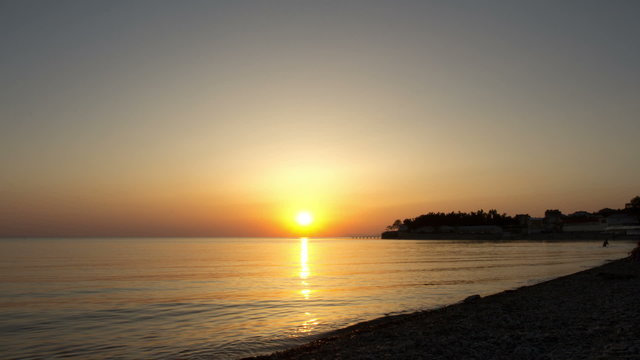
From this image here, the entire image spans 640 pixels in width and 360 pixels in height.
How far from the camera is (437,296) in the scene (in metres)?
34.1

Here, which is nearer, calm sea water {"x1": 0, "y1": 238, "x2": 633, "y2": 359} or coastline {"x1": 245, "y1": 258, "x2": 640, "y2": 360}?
coastline {"x1": 245, "y1": 258, "x2": 640, "y2": 360}

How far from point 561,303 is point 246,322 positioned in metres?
16.8

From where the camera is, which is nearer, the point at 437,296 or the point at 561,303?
the point at 561,303

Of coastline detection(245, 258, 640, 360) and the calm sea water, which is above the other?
coastline detection(245, 258, 640, 360)

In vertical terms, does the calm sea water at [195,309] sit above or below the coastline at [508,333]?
below

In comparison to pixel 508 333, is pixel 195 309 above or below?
below

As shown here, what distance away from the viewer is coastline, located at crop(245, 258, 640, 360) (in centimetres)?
1330

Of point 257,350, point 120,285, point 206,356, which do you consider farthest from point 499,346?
point 120,285

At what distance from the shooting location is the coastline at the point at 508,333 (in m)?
13.3

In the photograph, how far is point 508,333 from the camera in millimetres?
16266

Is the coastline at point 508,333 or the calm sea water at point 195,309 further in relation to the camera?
the calm sea water at point 195,309

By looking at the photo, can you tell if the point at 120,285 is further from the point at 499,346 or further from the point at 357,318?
the point at 499,346

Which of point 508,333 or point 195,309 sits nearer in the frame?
point 508,333

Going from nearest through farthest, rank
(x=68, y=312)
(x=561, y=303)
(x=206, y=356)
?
(x=206, y=356)
(x=561, y=303)
(x=68, y=312)
